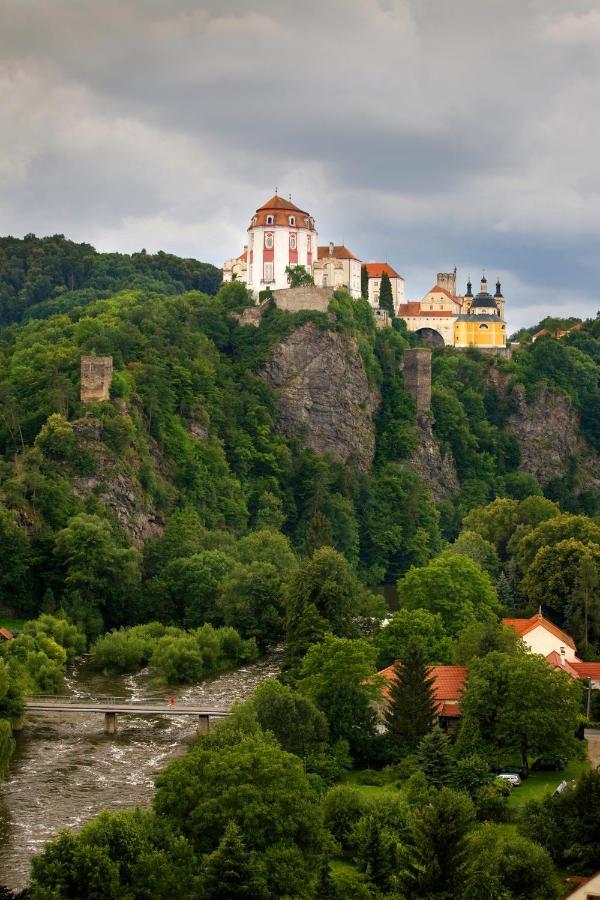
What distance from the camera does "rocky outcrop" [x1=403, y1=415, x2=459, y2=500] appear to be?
157625 millimetres

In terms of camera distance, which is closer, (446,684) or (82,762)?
(82,762)

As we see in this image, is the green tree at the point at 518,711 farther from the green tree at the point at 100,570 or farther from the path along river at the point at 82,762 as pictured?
the green tree at the point at 100,570

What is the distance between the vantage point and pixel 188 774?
1943 inches

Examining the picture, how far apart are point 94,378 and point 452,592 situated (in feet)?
145

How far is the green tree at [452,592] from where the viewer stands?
→ 8244 centimetres

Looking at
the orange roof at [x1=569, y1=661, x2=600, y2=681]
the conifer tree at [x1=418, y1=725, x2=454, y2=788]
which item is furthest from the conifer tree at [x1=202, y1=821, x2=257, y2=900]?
the orange roof at [x1=569, y1=661, x2=600, y2=681]

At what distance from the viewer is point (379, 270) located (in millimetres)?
166125

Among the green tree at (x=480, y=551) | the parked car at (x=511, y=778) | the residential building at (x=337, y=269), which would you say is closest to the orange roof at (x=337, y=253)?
the residential building at (x=337, y=269)

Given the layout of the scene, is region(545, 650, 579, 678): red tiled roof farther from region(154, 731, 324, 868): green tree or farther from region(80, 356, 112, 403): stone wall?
region(80, 356, 112, 403): stone wall

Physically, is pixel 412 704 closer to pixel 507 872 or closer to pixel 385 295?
pixel 507 872

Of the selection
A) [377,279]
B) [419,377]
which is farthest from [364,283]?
[419,377]

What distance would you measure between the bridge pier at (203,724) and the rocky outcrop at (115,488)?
133 feet

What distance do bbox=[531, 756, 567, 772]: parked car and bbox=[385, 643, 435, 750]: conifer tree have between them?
4.99 meters

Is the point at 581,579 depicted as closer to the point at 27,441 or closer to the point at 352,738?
the point at 352,738
